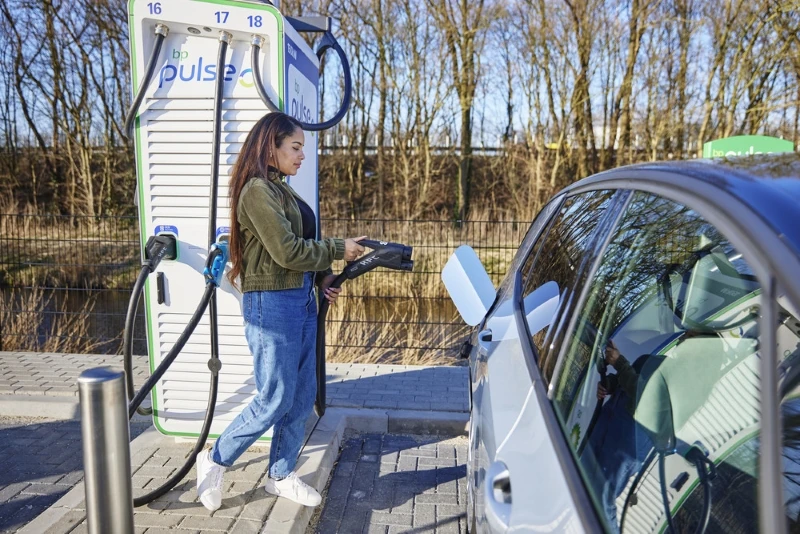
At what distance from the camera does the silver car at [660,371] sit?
108 centimetres

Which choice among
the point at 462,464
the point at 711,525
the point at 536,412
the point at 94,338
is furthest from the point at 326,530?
the point at 94,338

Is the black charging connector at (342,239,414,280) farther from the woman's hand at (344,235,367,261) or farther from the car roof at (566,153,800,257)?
the car roof at (566,153,800,257)

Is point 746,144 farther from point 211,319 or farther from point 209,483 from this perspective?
point 209,483

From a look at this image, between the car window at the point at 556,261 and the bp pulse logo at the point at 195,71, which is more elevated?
the bp pulse logo at the point at 195,71

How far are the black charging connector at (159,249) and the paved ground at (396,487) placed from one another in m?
1.62

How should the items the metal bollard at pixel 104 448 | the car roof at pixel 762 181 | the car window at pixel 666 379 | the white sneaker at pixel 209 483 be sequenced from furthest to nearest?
the white sneaker at pixel 209 483 < the metal bollard at pixel 104 448 < the car window at pixel 666 379 < the car roof at pixel 762 181

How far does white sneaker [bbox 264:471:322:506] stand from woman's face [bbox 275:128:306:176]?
5.09 ft

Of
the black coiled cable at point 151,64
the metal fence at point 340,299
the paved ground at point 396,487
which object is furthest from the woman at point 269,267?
the metal fence at point 340,299

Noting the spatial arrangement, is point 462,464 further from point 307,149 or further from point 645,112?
point 645,112

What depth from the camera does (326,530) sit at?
3344 millimetres

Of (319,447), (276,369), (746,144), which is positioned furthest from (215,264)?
(746,144)

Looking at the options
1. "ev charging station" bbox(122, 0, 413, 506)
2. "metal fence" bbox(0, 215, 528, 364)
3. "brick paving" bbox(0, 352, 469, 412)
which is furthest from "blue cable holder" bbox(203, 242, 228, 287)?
"metal fence" bbox(0, 215, 528, 364)

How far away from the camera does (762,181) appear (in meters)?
1.25

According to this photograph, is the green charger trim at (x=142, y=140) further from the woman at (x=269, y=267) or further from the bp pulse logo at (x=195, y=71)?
the woman at (x=269, y=267)
